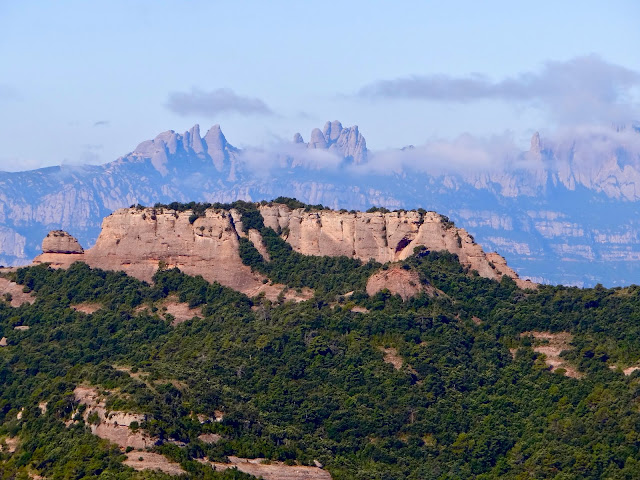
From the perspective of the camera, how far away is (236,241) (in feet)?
371

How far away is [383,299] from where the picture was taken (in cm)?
10381

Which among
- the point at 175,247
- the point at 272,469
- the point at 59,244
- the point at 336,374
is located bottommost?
the point at 272,469

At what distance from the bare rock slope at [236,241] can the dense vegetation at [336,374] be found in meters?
1.25

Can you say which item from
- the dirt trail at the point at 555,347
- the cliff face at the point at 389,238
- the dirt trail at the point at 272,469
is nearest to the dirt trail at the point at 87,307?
the cliff face at the point at 389,238

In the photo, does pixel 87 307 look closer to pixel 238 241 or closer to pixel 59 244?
pixel 59 244

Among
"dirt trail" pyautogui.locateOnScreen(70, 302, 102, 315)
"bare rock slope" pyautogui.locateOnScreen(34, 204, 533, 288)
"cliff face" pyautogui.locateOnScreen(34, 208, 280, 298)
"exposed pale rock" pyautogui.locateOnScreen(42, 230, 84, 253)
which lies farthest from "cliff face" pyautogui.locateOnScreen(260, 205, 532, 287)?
"exposed pale rock" pyautogui.locateOnScreen(42, 230, 84, 253)

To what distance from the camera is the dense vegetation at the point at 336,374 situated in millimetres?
81688

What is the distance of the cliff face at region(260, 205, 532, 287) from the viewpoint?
367ft

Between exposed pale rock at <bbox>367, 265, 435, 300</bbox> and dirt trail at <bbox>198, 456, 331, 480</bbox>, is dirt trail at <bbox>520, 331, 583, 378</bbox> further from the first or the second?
dirt trail at <bbox>198, 456, 331, 480</bbox>

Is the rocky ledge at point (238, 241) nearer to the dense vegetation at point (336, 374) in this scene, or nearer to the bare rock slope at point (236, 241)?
the bare rock slope at point (236, 241)

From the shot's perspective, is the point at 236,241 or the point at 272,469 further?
the point at 236,241

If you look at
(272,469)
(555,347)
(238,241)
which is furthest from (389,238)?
(272,469)

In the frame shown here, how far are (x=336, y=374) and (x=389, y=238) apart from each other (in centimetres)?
2102

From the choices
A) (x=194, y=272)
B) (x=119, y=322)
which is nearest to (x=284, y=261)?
(x=194, y=272)
